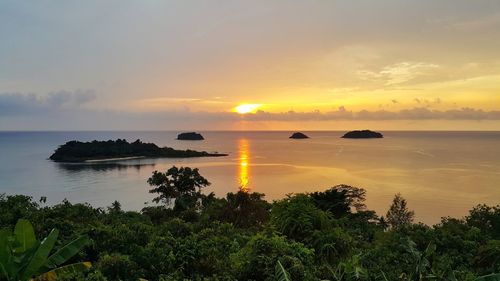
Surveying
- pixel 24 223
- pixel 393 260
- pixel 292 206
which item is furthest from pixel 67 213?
pixel 393 260

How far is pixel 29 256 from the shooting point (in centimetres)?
794

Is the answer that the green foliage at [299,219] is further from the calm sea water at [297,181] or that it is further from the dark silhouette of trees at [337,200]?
the calm sea water at [297,181]

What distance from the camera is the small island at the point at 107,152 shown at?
123 m

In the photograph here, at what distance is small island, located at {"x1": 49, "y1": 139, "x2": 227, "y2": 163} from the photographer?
123m

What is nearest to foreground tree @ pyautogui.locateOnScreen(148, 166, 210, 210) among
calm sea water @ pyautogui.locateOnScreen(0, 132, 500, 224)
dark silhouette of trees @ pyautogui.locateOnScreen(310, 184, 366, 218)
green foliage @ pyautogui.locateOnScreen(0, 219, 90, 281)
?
calm sea water @ pyautogui.locateOnScreen(0, 132, 500, 224)

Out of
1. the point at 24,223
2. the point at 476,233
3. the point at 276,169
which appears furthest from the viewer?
the point at 276,169

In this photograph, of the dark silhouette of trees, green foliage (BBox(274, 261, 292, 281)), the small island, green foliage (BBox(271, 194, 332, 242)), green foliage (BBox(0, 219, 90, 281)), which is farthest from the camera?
the small island

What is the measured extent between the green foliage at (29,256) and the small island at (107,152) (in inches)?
4776

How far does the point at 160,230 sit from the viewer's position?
13.3m

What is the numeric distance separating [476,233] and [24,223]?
577 inches

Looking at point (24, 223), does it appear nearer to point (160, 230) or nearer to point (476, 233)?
point (160, 230)

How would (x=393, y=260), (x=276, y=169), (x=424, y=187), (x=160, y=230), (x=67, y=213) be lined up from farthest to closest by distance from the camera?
(x=276, y=169) < (x=424, y=187) < (x=67, y=213) < (x=160, y=230) < (x=393, y=260)

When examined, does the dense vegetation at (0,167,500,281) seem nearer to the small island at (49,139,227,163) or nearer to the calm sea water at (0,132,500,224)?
the calm sea water at (0,132,500,224)

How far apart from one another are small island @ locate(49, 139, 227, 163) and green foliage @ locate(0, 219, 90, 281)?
12131cm
